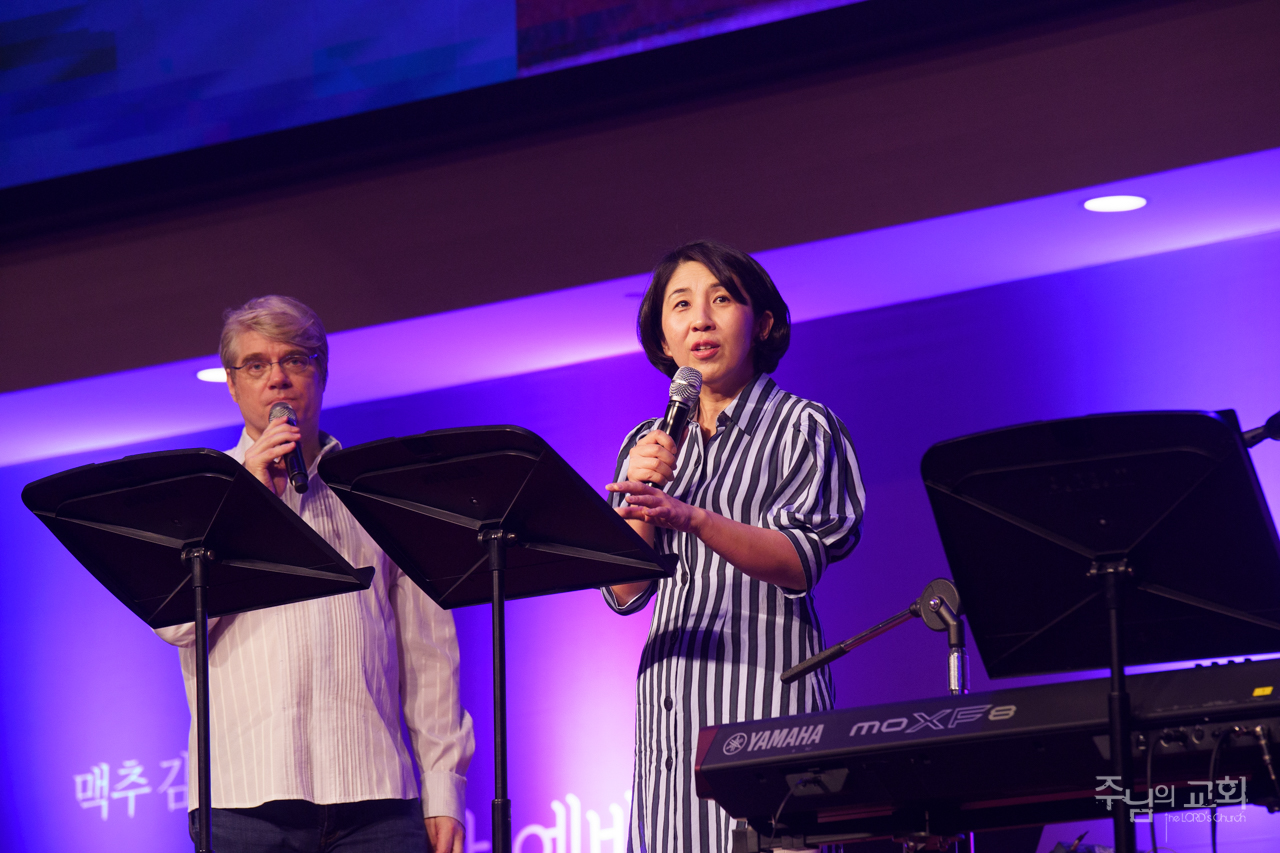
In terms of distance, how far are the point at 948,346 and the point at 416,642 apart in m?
2.00

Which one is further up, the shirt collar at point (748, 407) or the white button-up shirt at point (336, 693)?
the shirt collar at point (748, 407)

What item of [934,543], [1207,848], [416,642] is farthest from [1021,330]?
[416,642]

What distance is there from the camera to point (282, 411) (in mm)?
2799

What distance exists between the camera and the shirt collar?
2.68 metres

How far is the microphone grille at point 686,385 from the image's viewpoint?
250 cm

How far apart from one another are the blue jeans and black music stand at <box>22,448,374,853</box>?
21 cm

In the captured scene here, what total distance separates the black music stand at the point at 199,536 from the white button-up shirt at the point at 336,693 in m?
0.25

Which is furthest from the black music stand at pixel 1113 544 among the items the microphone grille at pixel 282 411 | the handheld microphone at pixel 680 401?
the microphone grille at pixel 282 411

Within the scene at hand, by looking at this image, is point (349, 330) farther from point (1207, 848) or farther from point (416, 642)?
point (1207, 848)

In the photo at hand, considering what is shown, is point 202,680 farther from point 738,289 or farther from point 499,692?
point 738,289

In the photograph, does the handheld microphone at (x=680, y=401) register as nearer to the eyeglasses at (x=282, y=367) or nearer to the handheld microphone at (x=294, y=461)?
the handheld microphone at (x=294, y=461)


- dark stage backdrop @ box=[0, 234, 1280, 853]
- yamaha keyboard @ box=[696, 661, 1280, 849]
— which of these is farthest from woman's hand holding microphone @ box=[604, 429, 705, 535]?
dark stage backdrop @ box=[0, 234, 1280, 853]

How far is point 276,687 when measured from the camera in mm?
2736

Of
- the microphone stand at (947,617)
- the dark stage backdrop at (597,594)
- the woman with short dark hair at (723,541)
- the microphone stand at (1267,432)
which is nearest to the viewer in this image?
the microphone stand at (1267,432)
